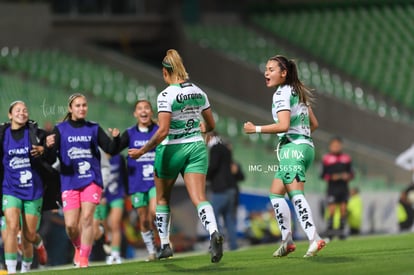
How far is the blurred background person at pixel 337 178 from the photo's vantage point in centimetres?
2497

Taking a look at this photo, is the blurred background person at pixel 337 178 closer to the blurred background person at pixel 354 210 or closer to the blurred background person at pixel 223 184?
the blurred background person at pixel 223 184

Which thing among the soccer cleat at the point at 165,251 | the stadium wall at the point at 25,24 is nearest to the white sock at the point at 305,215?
the soccer cleat at the point at 165,251

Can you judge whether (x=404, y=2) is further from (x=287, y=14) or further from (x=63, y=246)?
(x=63, y=246)

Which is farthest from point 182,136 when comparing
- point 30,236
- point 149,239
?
point 149,239

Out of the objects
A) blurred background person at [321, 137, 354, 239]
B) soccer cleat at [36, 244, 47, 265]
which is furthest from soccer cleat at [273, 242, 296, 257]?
blurred background person at [321, 137, 354, 239]

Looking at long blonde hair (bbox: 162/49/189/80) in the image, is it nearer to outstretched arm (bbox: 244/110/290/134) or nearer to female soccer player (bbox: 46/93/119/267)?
outstretched arm (bbox: 244/110/290/134)

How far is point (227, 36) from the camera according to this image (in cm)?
4141

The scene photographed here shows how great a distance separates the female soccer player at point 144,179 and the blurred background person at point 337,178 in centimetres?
686

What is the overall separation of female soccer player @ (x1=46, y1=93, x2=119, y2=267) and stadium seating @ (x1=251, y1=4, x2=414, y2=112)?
72.8 feet

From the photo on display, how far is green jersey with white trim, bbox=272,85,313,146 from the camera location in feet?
48.2

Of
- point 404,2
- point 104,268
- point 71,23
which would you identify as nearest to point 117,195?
point 104,268

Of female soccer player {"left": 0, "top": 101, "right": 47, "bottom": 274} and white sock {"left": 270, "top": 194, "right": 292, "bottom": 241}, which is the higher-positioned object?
female soccer player {"left": 0, "top": 101, "right": 47, "bottom": 274}

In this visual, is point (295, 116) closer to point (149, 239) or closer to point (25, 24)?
point (149, 239)

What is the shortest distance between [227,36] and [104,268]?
2592 centimetres
